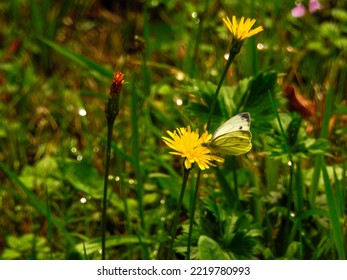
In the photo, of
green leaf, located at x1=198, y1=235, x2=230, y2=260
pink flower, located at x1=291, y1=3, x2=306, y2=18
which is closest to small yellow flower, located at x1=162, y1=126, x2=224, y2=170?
green leaf, located at x1=198, y1=235, x2=230, y2=260

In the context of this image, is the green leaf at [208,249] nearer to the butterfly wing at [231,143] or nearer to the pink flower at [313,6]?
the butterfly wing at [231,143]

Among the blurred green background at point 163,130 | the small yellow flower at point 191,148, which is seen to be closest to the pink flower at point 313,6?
the blurred green background at point 163,130

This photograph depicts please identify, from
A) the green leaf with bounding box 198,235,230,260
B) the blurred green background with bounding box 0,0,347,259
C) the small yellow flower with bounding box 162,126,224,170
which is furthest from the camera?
the blurred green background with bounding box 0,0,347,259

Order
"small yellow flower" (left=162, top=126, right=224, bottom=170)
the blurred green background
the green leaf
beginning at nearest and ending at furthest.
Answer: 1. "small yellow flower" (left=162, top=126, right=224, bottom=170)
2. the green leaf
3. the blurred green background

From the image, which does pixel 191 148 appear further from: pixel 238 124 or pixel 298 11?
pixel 298 11

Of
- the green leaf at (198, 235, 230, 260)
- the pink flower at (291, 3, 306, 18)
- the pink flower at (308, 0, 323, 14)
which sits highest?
the pink flower at (308, 0, 323, 14)

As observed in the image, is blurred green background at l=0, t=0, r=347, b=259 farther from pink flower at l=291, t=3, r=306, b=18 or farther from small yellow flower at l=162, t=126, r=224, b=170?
small yellow flower at l=162, t=126, r=224, b=170
